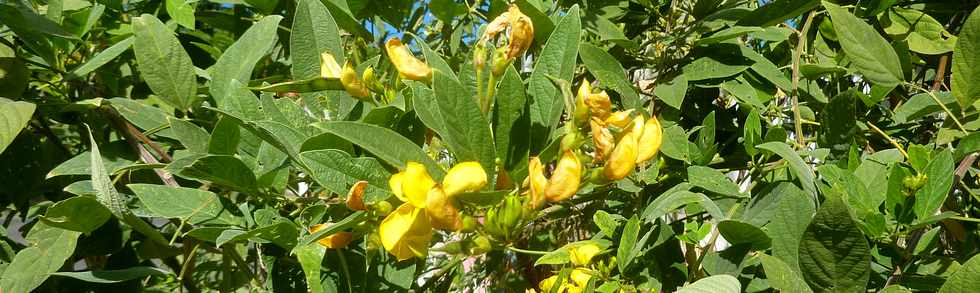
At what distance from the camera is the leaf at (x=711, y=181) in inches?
28.8

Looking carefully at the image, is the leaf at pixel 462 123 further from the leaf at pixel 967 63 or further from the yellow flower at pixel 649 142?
the leaf at pixel 967 63

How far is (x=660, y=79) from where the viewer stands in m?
0.98

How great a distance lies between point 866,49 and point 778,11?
0.12 metres

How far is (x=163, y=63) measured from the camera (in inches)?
33.4

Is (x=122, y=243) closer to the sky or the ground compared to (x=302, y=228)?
closer to the ground

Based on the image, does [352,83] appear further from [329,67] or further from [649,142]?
[649,142]

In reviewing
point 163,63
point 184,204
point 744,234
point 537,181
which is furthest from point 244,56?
point 744,234

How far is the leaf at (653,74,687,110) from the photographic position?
0.88 meters

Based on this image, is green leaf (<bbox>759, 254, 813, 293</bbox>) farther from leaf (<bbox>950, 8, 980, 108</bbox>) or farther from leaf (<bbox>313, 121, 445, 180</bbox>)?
leaf (<bbox>950, 8, 980, 108</bbox>)

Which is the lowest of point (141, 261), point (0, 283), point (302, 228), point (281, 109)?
point (141, 261)

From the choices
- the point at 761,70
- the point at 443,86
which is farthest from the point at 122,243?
the point at 761,70

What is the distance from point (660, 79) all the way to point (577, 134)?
1.31 ft

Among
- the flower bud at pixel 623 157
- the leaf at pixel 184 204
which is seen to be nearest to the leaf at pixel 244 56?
the leaf at pixel 184 204

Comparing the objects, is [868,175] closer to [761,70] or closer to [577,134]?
[761,70]
